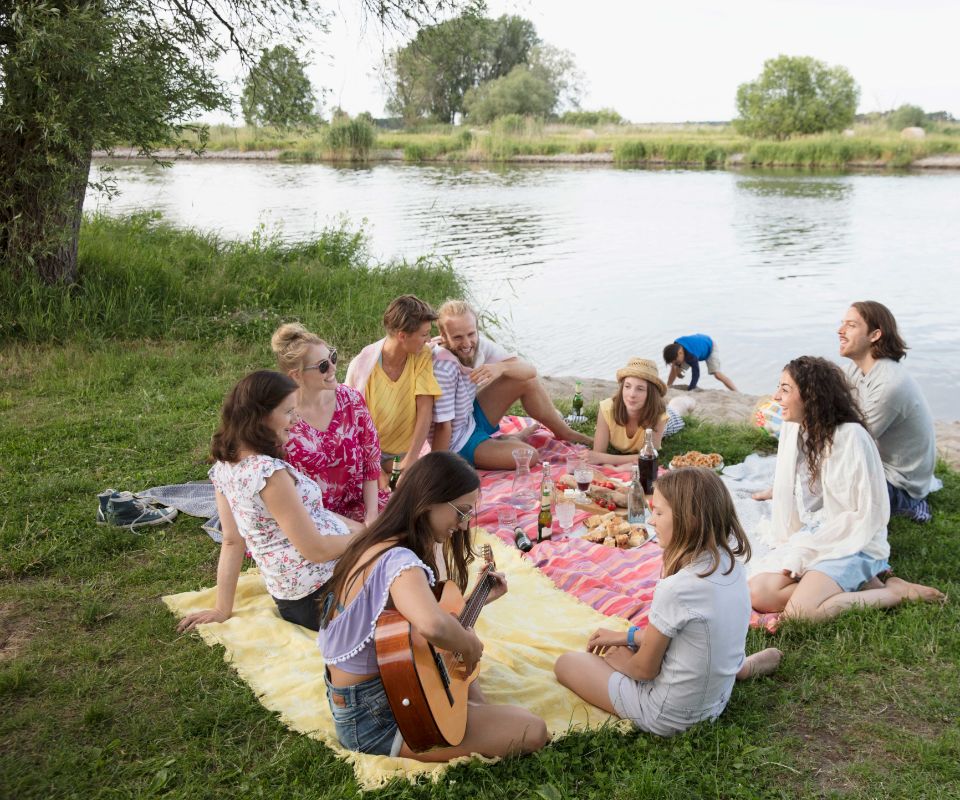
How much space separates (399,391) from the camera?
5.71m

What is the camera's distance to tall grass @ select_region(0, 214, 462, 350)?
8.49m

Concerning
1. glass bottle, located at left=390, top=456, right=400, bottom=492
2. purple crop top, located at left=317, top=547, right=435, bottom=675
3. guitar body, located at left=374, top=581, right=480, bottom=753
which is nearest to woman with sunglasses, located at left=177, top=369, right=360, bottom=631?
purple crop top, located at left=317, top=547, right=435, bottom=675

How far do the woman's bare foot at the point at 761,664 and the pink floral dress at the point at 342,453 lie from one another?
190 centimetres

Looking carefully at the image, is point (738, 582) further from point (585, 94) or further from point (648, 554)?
point (585, 94)

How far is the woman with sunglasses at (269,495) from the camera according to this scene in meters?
3.55

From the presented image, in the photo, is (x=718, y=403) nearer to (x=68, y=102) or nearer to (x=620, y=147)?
(x=68, y=102)

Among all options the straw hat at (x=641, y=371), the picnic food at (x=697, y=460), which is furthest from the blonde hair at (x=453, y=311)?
the picnic food at (x=697, y=460)

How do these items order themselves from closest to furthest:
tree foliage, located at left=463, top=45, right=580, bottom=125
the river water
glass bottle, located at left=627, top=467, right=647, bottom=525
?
glass bottle, located at left=627, top=467, right=647, bottom=525 → the river water → tree foliage, located at left=463, top=45, right=580, bottom=125

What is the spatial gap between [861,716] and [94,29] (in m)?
8.15

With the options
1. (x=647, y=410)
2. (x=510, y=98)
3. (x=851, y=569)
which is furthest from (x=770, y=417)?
(x=510, y=98)

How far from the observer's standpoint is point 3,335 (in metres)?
8.20

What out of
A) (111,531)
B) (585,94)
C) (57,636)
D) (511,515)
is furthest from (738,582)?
(585,94)

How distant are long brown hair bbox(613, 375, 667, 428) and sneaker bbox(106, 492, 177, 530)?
3.10m

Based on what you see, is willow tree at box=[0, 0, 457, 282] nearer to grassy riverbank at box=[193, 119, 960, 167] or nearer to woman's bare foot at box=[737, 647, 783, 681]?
woman's bare foot at box=[737, 647, 783, 681]
